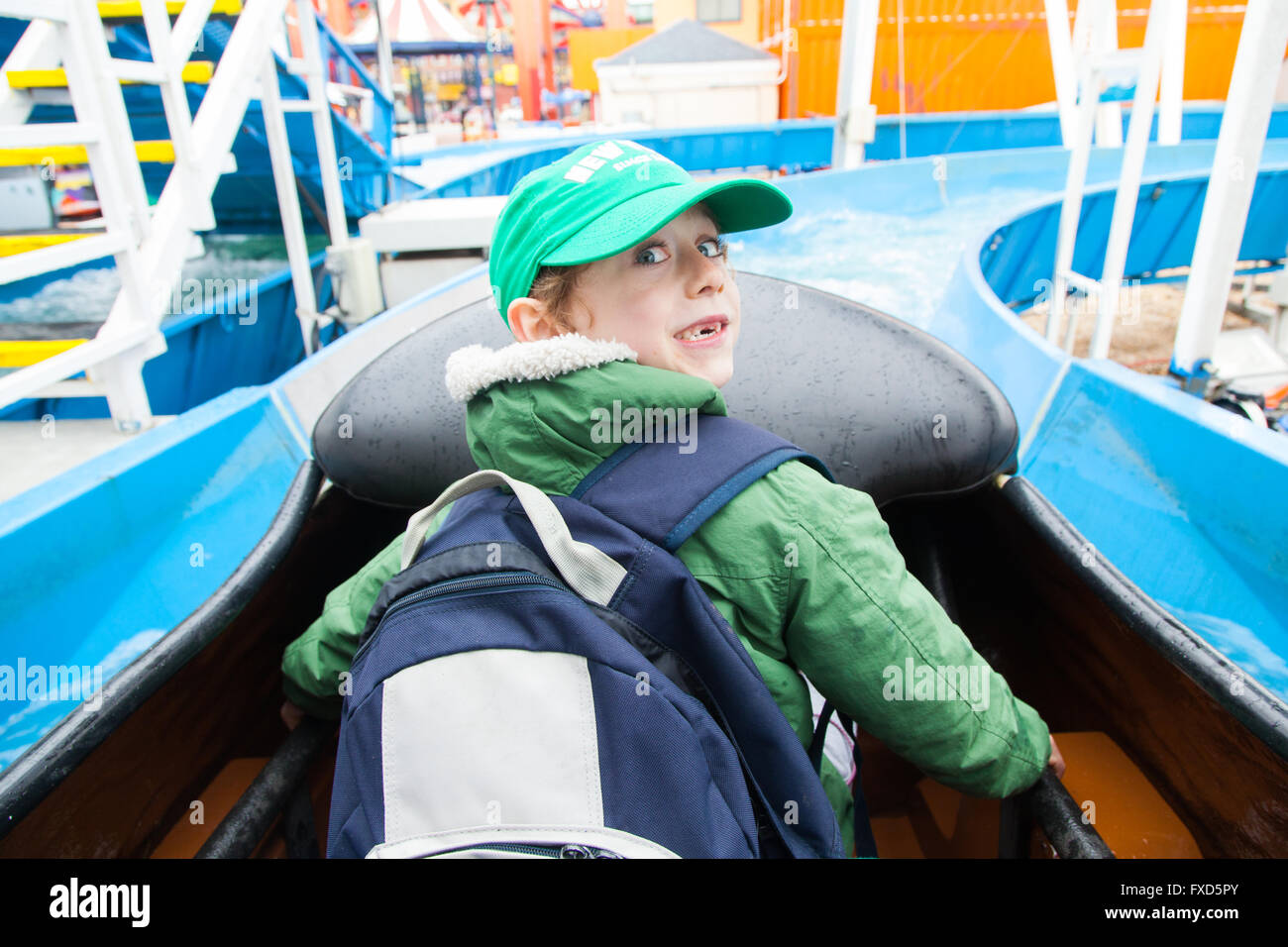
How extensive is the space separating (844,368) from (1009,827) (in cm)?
72

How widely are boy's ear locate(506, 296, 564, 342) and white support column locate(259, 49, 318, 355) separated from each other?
8.42 ft

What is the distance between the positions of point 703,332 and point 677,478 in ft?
0.78

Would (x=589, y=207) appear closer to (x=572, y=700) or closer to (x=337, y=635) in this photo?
(x=572, y=700)

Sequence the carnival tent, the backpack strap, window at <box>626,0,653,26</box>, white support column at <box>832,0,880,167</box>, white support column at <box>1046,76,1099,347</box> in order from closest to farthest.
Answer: the backpack strap, white support column at <box>1046,76,1099,347</box>, white support column at <box>832,0,880,167</box>, the carnival tent, window at <box>626,0,653,26</box>

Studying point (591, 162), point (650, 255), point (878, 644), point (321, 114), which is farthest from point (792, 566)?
point (321, 114)

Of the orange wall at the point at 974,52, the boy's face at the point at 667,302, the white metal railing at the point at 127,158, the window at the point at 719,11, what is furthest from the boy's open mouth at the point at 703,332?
the window at the point at 719,11

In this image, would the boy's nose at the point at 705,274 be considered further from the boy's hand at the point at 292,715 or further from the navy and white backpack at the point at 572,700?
the boy's hand at the point at 292,715

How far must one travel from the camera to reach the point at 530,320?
0.87 meters

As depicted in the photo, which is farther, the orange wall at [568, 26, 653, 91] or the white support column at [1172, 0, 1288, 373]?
→ the orange wall at [568, 26, 653, 91]

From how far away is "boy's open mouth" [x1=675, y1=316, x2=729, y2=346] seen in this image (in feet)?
2.88

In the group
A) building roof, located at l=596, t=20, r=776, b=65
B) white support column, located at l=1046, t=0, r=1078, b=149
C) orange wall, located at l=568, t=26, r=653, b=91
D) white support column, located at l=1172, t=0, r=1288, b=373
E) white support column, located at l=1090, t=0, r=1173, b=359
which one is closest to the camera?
white support column, located at l=1172, t=0, r=1288, b=373

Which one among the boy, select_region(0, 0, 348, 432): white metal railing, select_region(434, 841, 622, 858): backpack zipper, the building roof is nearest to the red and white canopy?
the building roof

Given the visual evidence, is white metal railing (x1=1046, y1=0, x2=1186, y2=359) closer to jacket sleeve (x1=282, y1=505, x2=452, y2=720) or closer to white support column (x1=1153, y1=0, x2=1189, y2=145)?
white support column (x1=1153, y1=0, x2=1189, y2=145)
